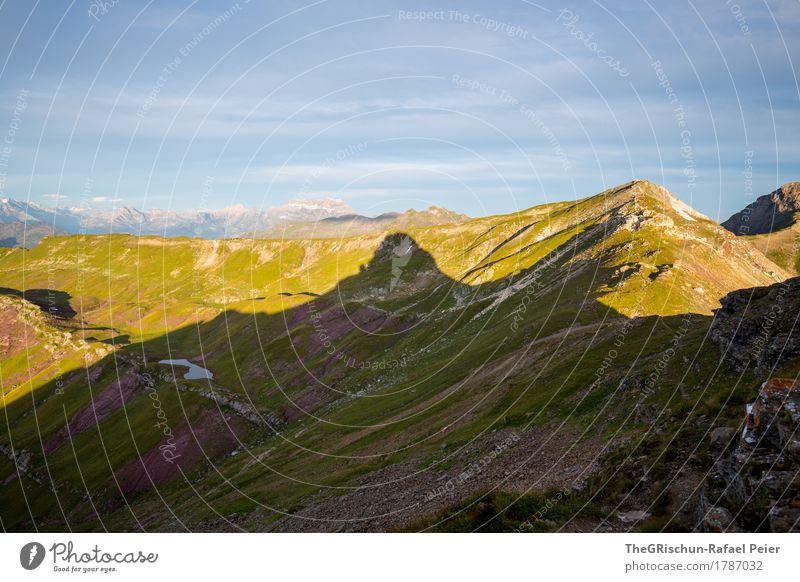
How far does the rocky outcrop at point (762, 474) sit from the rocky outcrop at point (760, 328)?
1076 centimetres

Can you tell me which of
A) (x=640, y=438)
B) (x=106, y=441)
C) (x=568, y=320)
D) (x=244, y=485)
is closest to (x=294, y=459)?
(x=244, y=485)

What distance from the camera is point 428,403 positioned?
6988 centimetres

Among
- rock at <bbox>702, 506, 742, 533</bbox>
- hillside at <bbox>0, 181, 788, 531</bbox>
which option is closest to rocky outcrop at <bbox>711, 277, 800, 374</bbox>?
hillside at <bbox>0, 181, 788, 531</bbox>

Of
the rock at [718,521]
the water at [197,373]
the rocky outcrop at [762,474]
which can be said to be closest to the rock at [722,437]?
the rocky outcrop at [762,474]

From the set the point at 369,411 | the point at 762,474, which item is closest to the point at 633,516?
the point at 762,474

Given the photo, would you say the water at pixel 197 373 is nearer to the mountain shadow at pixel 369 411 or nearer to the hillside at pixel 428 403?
the mountain shadow at pixel 369 411

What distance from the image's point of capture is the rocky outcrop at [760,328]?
33688 millimetres

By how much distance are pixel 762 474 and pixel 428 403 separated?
50320 millimetres

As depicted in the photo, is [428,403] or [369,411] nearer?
[428,403]

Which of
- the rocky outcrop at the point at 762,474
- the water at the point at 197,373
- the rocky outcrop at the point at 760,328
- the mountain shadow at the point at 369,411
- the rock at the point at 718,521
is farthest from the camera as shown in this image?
the water at the point at 197,373

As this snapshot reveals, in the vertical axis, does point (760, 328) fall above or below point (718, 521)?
above

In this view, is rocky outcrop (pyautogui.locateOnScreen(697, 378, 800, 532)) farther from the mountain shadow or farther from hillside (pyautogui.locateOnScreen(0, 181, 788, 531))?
the mountain shadow

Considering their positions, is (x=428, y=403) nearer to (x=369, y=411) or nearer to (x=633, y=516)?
(x=369, y=411)

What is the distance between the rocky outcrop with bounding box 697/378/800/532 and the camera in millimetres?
20203
